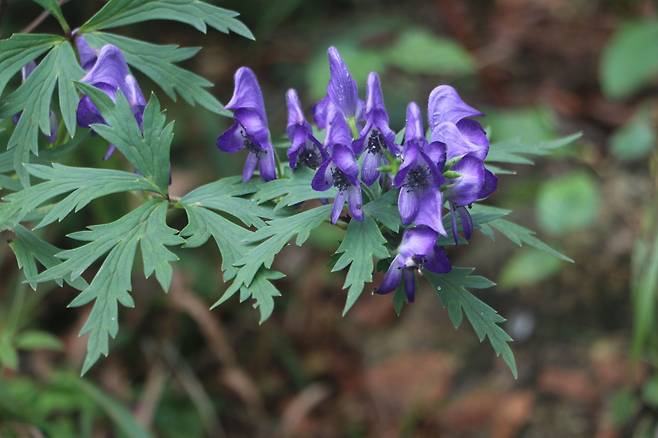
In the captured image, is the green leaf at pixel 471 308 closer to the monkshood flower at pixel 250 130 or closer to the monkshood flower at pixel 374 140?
the monkshood flower at pixel 374 140

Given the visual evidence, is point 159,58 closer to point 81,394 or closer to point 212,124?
point 81,394

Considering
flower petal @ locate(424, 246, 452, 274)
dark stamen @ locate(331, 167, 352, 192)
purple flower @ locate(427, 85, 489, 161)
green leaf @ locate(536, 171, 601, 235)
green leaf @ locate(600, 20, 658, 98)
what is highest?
purple flower @ locate(427, 85, 489, 161)

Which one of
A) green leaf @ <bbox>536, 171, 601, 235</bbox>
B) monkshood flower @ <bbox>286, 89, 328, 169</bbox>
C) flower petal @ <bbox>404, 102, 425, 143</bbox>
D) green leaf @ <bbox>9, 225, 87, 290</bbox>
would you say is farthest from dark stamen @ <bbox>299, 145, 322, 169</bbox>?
green leaf @ <bbox>536, 171, 601, 235</bbox>

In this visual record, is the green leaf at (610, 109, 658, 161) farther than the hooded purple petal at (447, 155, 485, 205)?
Yes

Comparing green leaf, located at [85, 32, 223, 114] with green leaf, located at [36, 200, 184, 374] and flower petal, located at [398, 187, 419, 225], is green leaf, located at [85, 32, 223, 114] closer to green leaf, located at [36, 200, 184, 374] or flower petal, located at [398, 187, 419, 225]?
green leaf, located at [36, 200, 184, 374]

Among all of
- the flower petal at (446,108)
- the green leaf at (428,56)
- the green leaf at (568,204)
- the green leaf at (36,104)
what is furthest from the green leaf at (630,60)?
the green leaf at (36,104)
